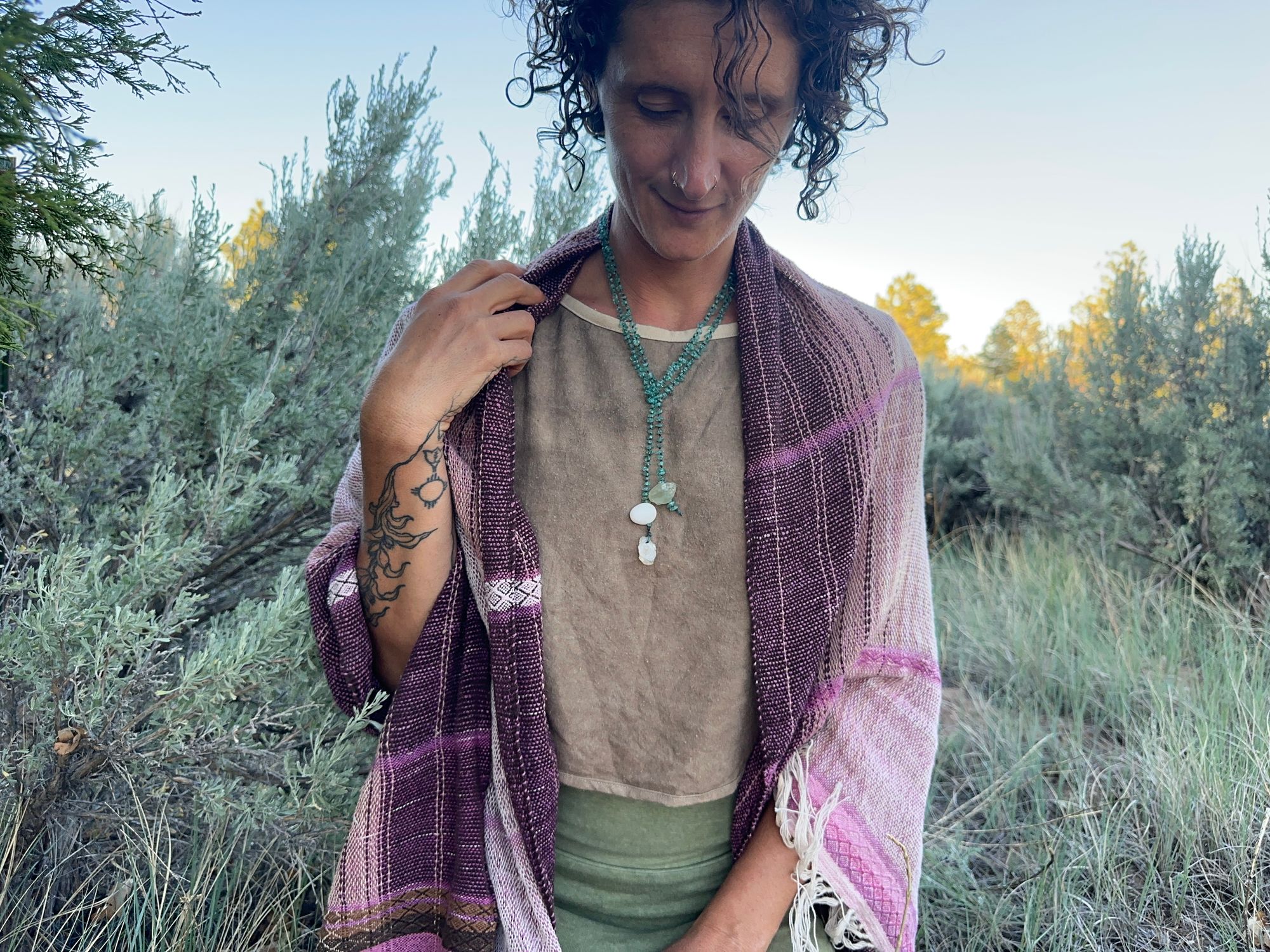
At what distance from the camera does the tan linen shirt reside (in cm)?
134

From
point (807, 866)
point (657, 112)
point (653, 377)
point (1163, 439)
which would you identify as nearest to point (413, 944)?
point (807, 866)

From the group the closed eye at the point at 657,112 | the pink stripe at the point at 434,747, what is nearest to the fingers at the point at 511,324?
the closed eye at the point at 657,112

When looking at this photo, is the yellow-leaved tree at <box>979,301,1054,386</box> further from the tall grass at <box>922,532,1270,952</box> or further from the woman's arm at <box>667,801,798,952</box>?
the woman's arm at <box>667,801,798,952</box>

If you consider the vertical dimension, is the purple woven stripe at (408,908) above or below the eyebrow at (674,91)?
below

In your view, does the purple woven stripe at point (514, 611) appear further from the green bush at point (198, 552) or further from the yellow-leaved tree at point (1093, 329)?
the yellow-leaved tree at point (1093, 329)

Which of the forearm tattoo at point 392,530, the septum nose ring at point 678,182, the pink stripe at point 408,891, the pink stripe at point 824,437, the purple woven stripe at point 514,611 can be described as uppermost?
the septum nose ring at point 678,182

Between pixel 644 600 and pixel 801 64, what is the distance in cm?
90

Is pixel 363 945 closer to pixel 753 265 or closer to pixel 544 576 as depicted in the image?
pixel 544 576

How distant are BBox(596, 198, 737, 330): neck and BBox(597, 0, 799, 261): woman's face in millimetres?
82

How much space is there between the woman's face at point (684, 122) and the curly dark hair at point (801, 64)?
2cm

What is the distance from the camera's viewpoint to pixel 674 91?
1.25 meters

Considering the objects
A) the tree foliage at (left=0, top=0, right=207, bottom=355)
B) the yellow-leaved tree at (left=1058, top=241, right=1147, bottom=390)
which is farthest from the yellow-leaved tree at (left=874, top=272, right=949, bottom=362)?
the tree foliage at (left=0, top=0, right=207, bottom=355)

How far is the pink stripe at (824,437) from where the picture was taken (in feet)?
4.40

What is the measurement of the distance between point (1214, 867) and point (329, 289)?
9.36 feet
